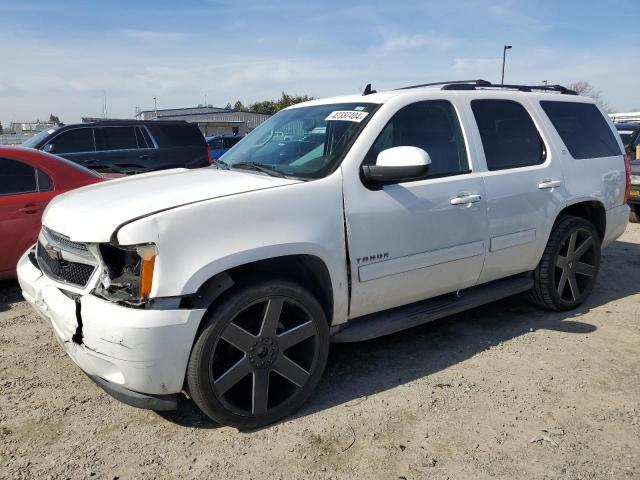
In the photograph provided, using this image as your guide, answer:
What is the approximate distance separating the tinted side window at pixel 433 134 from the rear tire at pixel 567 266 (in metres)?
1.27

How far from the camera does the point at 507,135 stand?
160 inches

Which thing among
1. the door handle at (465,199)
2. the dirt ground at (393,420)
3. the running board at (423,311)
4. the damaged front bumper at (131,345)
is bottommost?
the dirt ground at (393,420)

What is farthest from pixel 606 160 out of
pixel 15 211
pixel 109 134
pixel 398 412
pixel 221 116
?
pixel 221 116

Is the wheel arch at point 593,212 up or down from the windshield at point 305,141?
down

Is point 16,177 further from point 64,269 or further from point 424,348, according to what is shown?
point 424,348

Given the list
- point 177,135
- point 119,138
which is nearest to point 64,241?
point 119,138

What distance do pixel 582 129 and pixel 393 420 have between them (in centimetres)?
328

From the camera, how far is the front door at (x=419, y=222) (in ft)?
10.3

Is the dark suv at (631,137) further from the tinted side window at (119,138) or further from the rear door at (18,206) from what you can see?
the rear door at (18,206)

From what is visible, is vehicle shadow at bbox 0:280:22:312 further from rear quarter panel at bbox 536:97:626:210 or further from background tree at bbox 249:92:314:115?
background tree at bbox 249:92:314:115

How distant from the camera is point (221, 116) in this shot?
49656 mm

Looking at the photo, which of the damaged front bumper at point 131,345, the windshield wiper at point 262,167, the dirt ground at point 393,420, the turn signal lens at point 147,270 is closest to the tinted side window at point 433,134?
the windshield wiper at point 262,167

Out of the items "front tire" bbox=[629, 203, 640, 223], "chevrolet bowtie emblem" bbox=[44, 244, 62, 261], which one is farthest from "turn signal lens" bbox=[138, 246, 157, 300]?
"front tire" bbox=[629, 203, 640, 223]

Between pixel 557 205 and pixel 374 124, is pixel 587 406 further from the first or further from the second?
pixel 374 124
